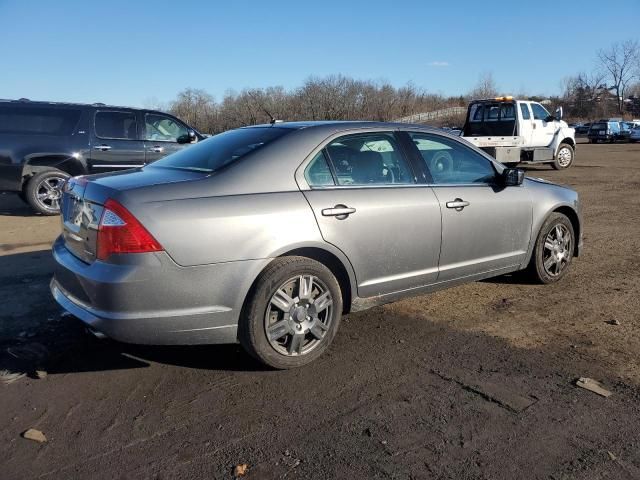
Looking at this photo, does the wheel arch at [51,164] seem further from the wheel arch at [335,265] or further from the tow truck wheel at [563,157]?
the tow truck wheel at [563,157]

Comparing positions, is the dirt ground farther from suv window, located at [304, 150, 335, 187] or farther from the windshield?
the windshield

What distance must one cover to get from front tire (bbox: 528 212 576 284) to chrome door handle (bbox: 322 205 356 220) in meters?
2.29

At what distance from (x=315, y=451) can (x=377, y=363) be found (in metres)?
1.14

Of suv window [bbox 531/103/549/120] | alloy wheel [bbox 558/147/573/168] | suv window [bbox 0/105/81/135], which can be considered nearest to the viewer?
suv window [bbox 0/105/81/135]

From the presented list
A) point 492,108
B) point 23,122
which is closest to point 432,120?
point 492,108

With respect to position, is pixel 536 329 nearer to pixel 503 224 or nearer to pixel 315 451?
pixel 503 224

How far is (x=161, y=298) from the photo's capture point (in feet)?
10.9

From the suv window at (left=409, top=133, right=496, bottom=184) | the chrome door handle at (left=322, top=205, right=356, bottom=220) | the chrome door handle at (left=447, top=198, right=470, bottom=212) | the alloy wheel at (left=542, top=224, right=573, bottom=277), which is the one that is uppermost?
the suv window at (left=409, top=133, right=496, bottom=184)

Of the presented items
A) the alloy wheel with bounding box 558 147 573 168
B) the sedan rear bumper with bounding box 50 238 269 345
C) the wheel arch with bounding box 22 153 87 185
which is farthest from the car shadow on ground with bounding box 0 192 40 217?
the alloy wheel with bounding box 558 147 573 168

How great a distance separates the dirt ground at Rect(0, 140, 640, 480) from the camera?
9.14 ft

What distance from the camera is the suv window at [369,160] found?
163 inches

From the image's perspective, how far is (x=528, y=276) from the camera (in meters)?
5.59

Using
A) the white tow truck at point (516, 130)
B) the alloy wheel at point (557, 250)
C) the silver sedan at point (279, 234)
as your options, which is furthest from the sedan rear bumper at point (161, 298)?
the white tow truck at point (516, 130)

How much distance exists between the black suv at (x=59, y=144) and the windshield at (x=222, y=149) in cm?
504
